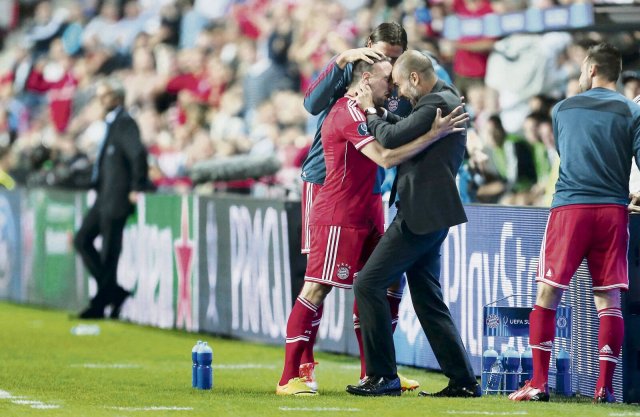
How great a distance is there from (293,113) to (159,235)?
385 cm

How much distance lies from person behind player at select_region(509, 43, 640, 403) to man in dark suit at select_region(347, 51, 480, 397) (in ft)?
1.81

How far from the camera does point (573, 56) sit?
1535 cm

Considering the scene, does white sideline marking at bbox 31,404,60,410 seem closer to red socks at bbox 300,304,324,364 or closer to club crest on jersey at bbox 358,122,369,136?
red socks at bbox 300,304,324,364

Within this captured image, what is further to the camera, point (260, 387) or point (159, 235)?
point (159, 235)

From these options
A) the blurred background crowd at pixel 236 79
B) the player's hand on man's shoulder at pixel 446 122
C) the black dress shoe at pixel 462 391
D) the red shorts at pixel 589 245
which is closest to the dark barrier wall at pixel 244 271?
the red shorts at pixel 589 245

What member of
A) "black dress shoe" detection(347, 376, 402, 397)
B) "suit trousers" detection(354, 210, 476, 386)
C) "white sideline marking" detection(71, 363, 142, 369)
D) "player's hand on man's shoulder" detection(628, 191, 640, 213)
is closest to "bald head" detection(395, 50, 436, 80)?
"suit trousers" detection(354, 210, 476, 386)

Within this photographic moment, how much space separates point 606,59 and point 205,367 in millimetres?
3128

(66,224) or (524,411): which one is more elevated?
(66,224)

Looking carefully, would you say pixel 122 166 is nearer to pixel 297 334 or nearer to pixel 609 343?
pixel 297 334

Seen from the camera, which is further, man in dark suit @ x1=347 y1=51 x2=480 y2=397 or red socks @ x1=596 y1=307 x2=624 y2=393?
red socks @ x1=596 y1=307 x2=624 y2=393

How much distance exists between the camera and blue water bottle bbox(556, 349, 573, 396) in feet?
31.2

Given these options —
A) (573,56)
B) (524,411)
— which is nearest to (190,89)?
(573,56)

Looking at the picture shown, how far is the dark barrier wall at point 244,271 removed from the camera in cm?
1012

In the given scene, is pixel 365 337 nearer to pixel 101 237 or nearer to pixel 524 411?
pixel 524 411
